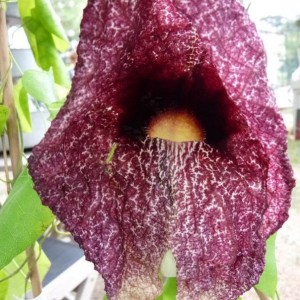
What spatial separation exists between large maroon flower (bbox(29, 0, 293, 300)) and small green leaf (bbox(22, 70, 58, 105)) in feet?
0.65

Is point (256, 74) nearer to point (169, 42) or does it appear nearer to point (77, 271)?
point (169, 42)

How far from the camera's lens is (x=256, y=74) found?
0.30m

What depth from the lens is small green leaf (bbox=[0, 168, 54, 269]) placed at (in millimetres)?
438

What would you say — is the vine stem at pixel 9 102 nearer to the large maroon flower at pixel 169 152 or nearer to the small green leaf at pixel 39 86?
the small green leaf at pixel 39 86

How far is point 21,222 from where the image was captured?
1.46 feet

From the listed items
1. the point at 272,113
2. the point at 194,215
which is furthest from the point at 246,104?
the point at 194,215

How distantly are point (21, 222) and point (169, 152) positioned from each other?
0.16 meters

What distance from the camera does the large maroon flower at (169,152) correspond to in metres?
0.30

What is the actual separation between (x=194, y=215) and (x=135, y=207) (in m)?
0.05

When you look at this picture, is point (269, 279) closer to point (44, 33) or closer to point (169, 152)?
point (169, 152)

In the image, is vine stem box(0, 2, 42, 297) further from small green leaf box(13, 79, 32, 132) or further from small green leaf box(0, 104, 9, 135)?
small green leaf box(13, 79, 32, 132)

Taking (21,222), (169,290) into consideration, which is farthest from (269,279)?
(21,222)

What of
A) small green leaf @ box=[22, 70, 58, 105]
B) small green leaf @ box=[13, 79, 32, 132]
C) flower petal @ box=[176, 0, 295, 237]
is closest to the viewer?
flower petal @ box=[176, 0, 295, 237]

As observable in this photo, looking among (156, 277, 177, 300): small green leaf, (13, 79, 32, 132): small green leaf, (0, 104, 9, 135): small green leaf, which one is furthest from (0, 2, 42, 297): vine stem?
(156, 277, 177, 300): small green leaf
